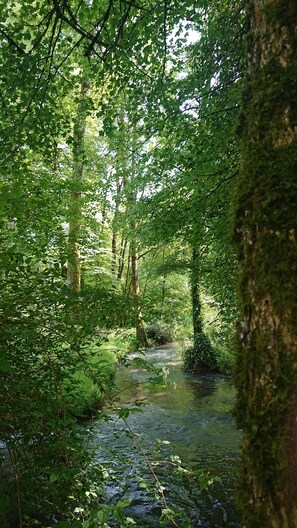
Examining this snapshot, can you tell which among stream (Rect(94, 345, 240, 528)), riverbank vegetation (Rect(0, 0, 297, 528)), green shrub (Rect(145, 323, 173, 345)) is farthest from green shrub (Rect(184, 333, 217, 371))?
green shrub (Rect(145, 323, 173, 345))

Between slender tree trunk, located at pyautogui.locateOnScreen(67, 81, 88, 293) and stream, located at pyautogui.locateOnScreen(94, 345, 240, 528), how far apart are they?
5.53ft

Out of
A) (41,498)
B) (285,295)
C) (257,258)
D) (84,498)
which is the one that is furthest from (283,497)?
(41,498)

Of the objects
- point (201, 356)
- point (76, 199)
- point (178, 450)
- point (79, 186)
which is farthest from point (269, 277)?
point (201, 356)

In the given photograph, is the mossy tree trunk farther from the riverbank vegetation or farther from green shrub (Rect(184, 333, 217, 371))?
green shrub (Rect(184, 333, 217, 371))

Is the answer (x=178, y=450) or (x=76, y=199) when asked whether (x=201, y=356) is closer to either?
(x=178, y=450)

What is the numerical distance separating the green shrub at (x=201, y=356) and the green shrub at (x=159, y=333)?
9151mm

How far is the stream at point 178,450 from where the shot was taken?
164 inches

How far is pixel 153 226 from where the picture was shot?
6543mm

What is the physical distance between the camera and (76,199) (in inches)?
368

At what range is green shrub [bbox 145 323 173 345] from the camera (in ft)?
75.7

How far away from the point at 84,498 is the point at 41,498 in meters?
0.36

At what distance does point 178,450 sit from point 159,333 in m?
17.1

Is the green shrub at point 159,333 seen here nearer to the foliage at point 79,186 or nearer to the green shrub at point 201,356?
the green shrub at point 201,356

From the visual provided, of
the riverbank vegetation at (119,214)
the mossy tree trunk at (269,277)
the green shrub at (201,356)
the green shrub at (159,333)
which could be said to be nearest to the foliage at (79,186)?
the riverbank vegetation at (119,214)
